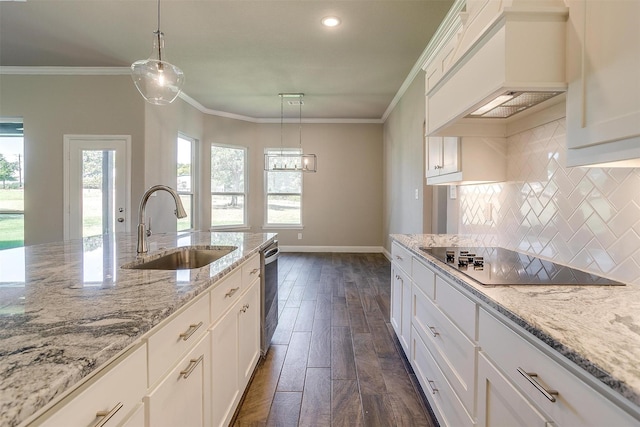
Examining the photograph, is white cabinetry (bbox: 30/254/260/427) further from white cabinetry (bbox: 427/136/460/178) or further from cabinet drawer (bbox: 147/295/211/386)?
white cabinetry (bbox: 427/136/460/178)

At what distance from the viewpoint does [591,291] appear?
1.10 meters

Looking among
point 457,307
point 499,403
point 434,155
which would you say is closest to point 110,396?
point 499,403

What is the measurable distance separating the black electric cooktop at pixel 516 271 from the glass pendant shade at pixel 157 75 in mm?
2279

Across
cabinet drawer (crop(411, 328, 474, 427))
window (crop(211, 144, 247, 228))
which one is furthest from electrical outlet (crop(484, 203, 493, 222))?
window (crop(211, 144, 247, 228))

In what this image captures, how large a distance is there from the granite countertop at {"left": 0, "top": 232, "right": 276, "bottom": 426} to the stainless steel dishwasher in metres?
0.59

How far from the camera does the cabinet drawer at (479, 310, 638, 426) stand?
66 cm

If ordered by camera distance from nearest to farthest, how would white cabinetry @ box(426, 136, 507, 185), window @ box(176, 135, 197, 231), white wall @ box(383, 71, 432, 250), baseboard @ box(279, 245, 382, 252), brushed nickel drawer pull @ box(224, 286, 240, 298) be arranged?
1. brushed nickel drawer pull @ box(224, 286, 240, 298)
2. white cabinetry @ box(426, 136, 507, 185)
3. white wall @ box(383, 71, 432, 250)
4. window @ box(176, 135, 197, 231)
5. baseboard @ box(279, 245, 382, 252)

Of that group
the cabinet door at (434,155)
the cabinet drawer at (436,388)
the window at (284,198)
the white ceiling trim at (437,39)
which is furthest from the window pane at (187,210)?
the cabinet drawer at (436,388)

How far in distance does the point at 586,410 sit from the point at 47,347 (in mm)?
1131

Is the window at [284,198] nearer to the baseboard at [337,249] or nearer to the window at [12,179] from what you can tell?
the baseboard at [337,249]

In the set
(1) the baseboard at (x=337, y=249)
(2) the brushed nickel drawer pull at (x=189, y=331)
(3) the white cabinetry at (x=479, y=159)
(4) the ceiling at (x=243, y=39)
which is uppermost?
(4) the ceiling at (x=243, y=39)

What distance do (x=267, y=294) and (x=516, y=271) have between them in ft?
5.20

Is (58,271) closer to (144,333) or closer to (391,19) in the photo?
(144,333)

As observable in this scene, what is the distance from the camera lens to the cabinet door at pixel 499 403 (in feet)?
2.88
